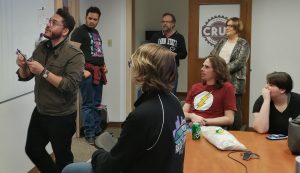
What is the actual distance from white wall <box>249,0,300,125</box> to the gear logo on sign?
0.40m

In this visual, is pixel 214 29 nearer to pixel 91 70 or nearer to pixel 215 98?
pixel 91 70

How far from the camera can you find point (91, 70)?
4.43m

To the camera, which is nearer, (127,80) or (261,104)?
(261,104)

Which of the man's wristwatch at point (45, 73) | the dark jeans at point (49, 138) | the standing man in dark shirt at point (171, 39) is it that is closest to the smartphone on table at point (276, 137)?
the dark jeans at point (49, 138)

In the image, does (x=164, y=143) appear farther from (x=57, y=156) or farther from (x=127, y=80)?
(x=127, y=80)

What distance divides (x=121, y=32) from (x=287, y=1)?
206 cm

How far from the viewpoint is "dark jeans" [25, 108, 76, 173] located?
2715 millimetres

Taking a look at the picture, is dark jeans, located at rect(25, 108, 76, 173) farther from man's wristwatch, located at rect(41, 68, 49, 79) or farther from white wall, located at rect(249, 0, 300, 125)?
white wall, located at rect(249, 0, 300, 125)

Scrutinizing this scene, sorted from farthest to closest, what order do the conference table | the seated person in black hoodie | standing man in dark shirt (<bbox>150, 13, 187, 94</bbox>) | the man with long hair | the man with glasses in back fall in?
standing man in dark shirt (<bbox>150, 13, 187, 94</bbox>) < the man with long hair < the man with glasses in back < the conference table < the seated person in black hoodie

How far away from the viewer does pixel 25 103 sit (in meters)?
3.36

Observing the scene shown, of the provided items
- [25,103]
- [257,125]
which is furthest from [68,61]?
[257,125]

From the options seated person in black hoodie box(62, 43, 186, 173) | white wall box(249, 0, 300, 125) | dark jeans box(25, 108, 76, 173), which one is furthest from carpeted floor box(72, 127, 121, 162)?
seated person in black hoodie box(62, 43, 186, 173)

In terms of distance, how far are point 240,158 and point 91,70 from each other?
2575 millimetres

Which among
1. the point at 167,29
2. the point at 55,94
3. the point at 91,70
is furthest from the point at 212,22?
the point at 55,94
